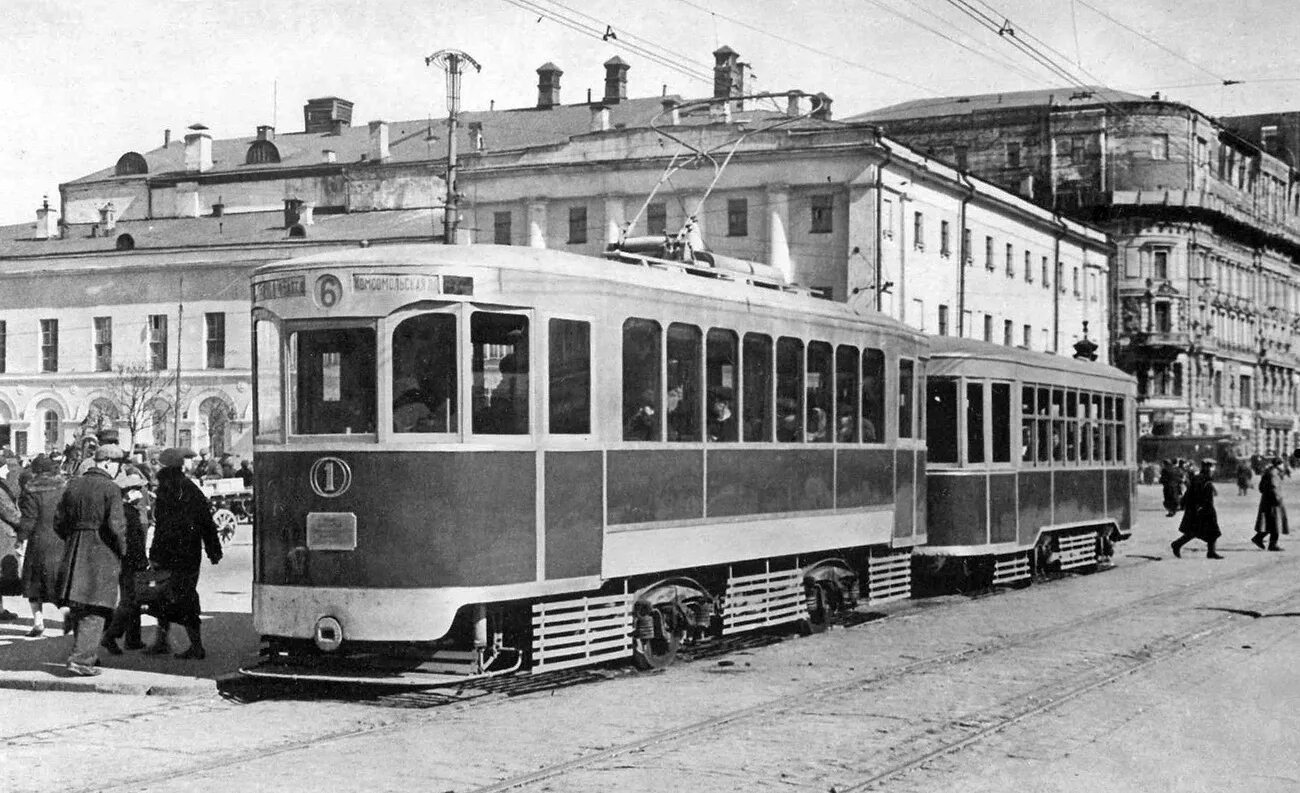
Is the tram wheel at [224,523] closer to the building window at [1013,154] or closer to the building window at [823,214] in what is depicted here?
the building window at [823,214]

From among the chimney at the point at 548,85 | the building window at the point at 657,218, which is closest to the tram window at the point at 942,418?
the building window at the point at 657,218

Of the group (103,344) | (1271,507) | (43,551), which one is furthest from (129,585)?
(103,344)

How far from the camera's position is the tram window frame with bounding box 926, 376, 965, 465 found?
18219 millimetres

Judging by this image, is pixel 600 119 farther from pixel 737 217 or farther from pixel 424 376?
pixel 424 376

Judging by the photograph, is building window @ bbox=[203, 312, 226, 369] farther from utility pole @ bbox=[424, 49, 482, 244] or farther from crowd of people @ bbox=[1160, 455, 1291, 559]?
crowd of people @ bbox=[1160, 455, 1291, 559]

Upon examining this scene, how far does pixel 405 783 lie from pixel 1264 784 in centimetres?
406

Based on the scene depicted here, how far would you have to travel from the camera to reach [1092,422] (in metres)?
22.5

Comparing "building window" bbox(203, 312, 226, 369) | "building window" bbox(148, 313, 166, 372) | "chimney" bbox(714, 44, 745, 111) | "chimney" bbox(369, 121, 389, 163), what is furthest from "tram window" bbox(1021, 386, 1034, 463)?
"chimney" bbox(369, 121, 389, 163)

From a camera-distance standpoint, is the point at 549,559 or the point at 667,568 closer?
the point at 549,559

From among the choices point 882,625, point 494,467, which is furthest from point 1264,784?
point 882,625

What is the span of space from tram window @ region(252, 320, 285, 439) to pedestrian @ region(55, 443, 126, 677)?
1393 millimetres

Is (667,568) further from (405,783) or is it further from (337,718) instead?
(405,783)

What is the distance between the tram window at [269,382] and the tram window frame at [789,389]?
402cm

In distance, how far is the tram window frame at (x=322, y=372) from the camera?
10.7 meters
